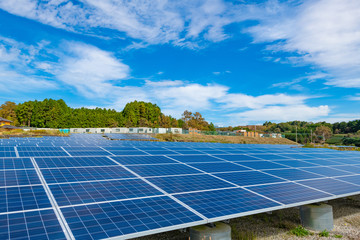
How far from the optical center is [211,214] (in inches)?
263

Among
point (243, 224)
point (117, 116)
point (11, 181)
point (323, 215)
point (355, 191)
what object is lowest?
point (243, 224)

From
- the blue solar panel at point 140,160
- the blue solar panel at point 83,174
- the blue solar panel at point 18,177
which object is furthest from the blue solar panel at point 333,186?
the blue solar panel at point 18,177

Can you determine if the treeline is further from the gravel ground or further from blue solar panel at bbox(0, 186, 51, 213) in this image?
blue solar panel at bbox(0, 186, 51, 213)

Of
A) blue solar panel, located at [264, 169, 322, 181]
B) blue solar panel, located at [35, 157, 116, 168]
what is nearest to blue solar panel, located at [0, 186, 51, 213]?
blue solar panel, located at [35, 157, 116, 168]

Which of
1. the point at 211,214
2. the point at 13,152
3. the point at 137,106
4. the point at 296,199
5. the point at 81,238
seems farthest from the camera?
the point at 137,106

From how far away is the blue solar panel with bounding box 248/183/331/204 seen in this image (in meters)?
8.59

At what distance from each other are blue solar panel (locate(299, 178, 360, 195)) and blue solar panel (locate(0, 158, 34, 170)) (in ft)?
39.9

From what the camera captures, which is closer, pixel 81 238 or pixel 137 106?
pixel 81 238

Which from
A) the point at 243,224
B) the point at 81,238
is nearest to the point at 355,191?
the point at 243,224

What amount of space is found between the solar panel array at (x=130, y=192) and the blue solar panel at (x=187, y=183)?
0.13 ft

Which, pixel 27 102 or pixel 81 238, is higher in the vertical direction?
pixel 27 102

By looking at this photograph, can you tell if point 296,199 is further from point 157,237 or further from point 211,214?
point 157,237

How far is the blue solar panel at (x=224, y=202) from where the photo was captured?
695 cm

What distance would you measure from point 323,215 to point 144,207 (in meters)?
8.90
